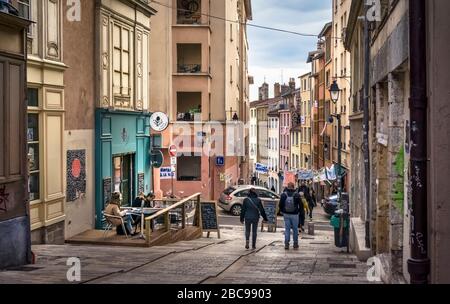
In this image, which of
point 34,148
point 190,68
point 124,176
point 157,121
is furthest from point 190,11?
point 34,148

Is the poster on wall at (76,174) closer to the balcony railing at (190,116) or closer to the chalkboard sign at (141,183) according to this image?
the chalkboard sign at (141,183)

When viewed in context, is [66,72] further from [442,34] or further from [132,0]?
[442,34]

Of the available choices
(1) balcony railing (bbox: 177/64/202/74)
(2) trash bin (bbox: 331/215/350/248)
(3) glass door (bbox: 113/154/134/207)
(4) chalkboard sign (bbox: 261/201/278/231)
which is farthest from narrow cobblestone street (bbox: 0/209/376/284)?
(1) balcony railing (bbox: 177/64/202/74)

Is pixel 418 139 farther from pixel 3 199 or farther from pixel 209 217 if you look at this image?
pixel 209 217

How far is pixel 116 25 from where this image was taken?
20438 mm

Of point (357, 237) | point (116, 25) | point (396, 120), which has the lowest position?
point (357, 237)

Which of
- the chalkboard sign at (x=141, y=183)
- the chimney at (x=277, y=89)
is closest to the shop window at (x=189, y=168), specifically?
the chalkboard sign at (x=141, y=183)

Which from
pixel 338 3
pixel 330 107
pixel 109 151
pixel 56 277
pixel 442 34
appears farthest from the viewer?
pixel 330 107

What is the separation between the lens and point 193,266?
11.7 metres

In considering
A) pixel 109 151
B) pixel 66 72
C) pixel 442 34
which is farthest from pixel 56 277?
pixel 109 151

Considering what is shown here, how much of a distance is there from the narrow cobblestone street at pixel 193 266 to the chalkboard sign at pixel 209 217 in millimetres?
3847

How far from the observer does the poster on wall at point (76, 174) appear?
1661 centimetres

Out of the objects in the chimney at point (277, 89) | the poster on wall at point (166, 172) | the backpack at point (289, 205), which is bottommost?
the backpack at point (289, 205)

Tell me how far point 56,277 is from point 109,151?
32.3ft
